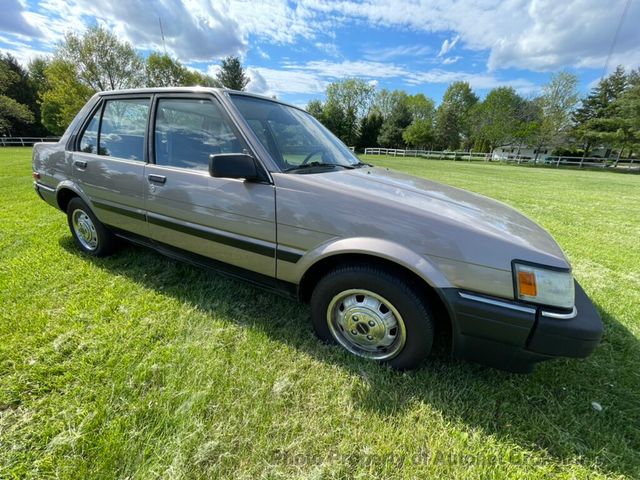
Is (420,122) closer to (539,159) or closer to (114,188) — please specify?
(539,159)

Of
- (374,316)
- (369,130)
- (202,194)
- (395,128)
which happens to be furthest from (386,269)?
(395,128)

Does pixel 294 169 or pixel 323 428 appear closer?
pixel 323 428

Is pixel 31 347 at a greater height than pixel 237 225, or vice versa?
pixel 237 225

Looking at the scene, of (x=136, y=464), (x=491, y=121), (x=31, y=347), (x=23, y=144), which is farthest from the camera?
(x=491, y=121)

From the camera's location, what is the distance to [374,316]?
1.96 metres

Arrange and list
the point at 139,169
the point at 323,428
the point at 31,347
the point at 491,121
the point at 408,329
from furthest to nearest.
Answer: the point at 491,121 → the point at 139,169 → the point at 31,347 → the point at 408,329 → the point at 323,428

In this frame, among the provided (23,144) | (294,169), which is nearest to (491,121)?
(294,169)

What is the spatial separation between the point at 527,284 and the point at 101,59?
38.7 metres

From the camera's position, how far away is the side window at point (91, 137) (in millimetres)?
3123

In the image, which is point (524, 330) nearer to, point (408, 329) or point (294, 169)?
point (408, 329)

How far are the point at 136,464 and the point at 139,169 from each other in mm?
2178

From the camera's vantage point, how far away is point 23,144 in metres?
31.5

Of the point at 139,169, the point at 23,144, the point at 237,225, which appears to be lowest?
the point at 23,144

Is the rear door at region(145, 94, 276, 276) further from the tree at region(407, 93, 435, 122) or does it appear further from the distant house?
the tree at region(407, 93, 435, 122)
